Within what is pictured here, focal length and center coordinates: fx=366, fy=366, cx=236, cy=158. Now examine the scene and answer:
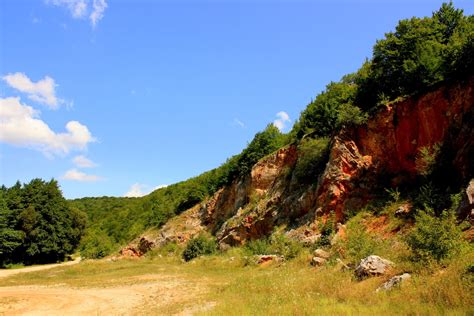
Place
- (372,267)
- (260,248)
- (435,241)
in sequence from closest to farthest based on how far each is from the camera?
1. (435,241)
2. (372,267)
3. (260,248)

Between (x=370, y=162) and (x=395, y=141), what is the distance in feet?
6.97

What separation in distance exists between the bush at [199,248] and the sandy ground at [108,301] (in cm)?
1773

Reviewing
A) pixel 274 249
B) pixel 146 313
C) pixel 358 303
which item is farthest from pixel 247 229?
pixel 358 303

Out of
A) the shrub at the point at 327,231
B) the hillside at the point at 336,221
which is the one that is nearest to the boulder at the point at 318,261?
the hillside at the point at 336,221

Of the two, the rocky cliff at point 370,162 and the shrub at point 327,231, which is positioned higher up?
the rocky cliff at point 370,162

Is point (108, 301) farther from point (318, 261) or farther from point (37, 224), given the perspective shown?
point (37, 224)

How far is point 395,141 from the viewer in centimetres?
2316

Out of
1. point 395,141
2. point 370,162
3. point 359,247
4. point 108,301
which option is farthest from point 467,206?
point 108,301

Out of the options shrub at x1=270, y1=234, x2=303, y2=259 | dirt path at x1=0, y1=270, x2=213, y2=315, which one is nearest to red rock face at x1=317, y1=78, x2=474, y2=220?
shrub at x1=270, y1=234, x2=303, y2=259

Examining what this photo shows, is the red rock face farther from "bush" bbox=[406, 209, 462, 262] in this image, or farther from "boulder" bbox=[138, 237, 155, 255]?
"boulder" bbox=[138, 237, 155, 255]

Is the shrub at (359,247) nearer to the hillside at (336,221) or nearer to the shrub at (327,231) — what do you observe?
the hillside at (336,221)

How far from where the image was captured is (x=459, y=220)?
13578 mm

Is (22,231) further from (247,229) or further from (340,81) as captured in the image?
(340,81)

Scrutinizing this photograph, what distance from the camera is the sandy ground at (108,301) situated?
38.7 feet
